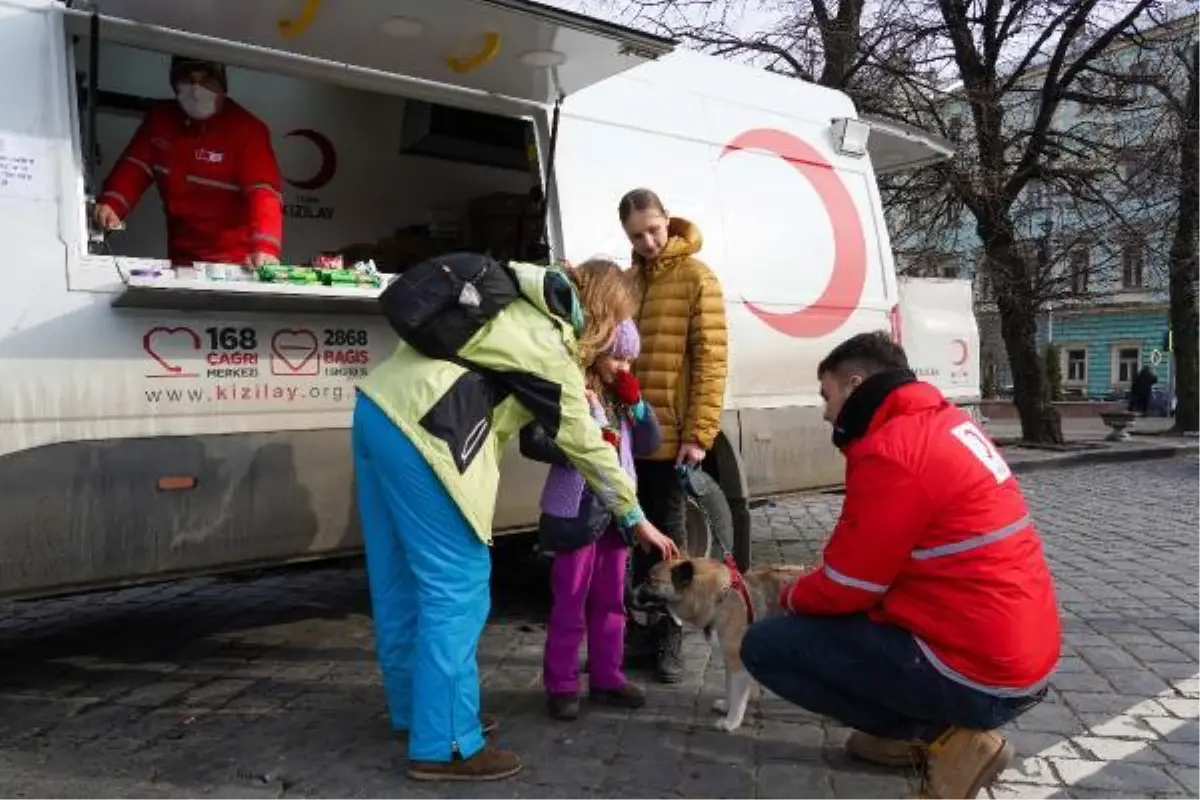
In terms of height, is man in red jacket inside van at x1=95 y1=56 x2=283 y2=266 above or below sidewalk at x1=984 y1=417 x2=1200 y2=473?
above

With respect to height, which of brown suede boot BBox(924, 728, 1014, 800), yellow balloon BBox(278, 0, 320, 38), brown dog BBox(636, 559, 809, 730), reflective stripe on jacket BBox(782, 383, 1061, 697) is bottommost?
brown suede boot BBox(924, 728, 1014, 800)

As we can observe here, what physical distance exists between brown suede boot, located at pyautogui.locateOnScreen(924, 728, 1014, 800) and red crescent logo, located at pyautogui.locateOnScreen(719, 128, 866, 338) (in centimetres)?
279

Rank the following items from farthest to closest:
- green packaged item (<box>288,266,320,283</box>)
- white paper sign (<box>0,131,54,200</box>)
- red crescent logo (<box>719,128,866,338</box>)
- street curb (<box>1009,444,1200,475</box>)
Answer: street curb (<box>1009,444,1200,475</box>), red crescent logo (<box>719,128,866,338</box>), green packaged item (<box>288,266,320,283</box>), white paper sign (<box>0,131,54,200</box>)

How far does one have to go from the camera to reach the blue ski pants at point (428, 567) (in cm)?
302

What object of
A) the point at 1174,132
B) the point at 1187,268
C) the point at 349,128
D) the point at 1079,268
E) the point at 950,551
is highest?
the point at 1174,132

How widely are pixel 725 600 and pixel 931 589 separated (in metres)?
1.03

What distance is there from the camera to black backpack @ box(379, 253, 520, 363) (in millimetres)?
2957

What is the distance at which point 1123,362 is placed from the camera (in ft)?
141

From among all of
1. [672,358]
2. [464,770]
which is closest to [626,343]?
[672,358]

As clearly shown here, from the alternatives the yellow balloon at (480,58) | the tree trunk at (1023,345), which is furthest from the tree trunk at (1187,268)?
the yellow balloon at (480,58)

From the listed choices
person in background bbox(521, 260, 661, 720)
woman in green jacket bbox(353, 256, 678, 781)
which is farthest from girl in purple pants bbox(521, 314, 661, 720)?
woman in green jacket bbox(353, 256, 678, 781)

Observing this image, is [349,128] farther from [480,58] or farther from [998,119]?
[998,119]

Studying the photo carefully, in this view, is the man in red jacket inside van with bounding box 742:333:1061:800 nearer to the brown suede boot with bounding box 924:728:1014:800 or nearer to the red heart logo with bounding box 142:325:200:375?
the brown suede boot with bounding box 924:728:1014:800

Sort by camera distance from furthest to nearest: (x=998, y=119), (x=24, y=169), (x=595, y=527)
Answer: (x=998, y=119), (x=595, y=527), (x=24, y=169)
